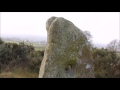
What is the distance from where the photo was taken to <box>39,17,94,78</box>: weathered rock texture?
7539 mm

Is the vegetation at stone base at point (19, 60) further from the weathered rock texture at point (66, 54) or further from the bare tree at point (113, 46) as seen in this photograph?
the bare tree at point (113, 46)

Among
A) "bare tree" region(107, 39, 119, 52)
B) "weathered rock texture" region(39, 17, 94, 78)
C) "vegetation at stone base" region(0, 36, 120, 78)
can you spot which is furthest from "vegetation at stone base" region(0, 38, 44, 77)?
"bare tree" region(107, 39, 119, 52)

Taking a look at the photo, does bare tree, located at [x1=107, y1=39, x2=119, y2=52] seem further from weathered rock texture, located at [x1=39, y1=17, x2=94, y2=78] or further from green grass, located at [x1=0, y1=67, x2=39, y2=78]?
weathered rock texture, located at [x1=39, y1=17, x2=94, y2=78]

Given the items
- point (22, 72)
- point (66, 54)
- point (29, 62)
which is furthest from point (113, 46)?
point (66, 54)

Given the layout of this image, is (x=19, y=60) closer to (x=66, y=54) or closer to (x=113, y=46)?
(x=66, y=54)

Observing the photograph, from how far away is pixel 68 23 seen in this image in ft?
26.7

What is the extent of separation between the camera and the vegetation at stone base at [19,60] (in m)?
11.8

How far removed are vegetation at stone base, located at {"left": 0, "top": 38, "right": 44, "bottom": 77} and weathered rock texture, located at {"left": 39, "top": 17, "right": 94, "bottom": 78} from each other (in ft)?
13.9

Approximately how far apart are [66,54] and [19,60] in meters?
5.40

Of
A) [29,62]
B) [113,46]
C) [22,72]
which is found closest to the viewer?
[22,72]

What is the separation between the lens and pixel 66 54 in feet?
25.3
